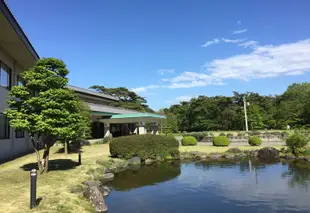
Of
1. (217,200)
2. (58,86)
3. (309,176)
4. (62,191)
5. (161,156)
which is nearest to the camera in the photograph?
(62,191)

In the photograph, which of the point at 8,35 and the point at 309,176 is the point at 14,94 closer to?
the point at 8,35

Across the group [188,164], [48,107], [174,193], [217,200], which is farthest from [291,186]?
[48,107]

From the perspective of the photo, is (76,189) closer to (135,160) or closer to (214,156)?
(135,160)

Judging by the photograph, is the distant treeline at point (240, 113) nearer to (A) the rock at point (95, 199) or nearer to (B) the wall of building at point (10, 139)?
(B) the wall of building at point (10, 139)

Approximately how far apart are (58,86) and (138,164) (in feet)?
25.4

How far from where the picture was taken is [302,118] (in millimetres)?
43469

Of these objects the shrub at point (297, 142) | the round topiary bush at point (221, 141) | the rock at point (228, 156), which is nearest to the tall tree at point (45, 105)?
the rock at point (228, 156)

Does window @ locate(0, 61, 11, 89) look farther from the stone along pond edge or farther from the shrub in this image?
the shrub

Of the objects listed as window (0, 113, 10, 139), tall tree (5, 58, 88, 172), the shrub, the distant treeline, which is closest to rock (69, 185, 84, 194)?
tall tree (5, 58, 88, 172)

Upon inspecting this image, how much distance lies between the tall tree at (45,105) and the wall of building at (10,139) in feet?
15.9

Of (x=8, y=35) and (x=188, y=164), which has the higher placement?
(x=8, y=35)

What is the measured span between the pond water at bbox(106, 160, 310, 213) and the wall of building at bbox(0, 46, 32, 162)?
6.97 metres

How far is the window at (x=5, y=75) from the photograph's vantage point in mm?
13944

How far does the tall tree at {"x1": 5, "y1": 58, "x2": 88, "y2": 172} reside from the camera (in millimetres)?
9367
